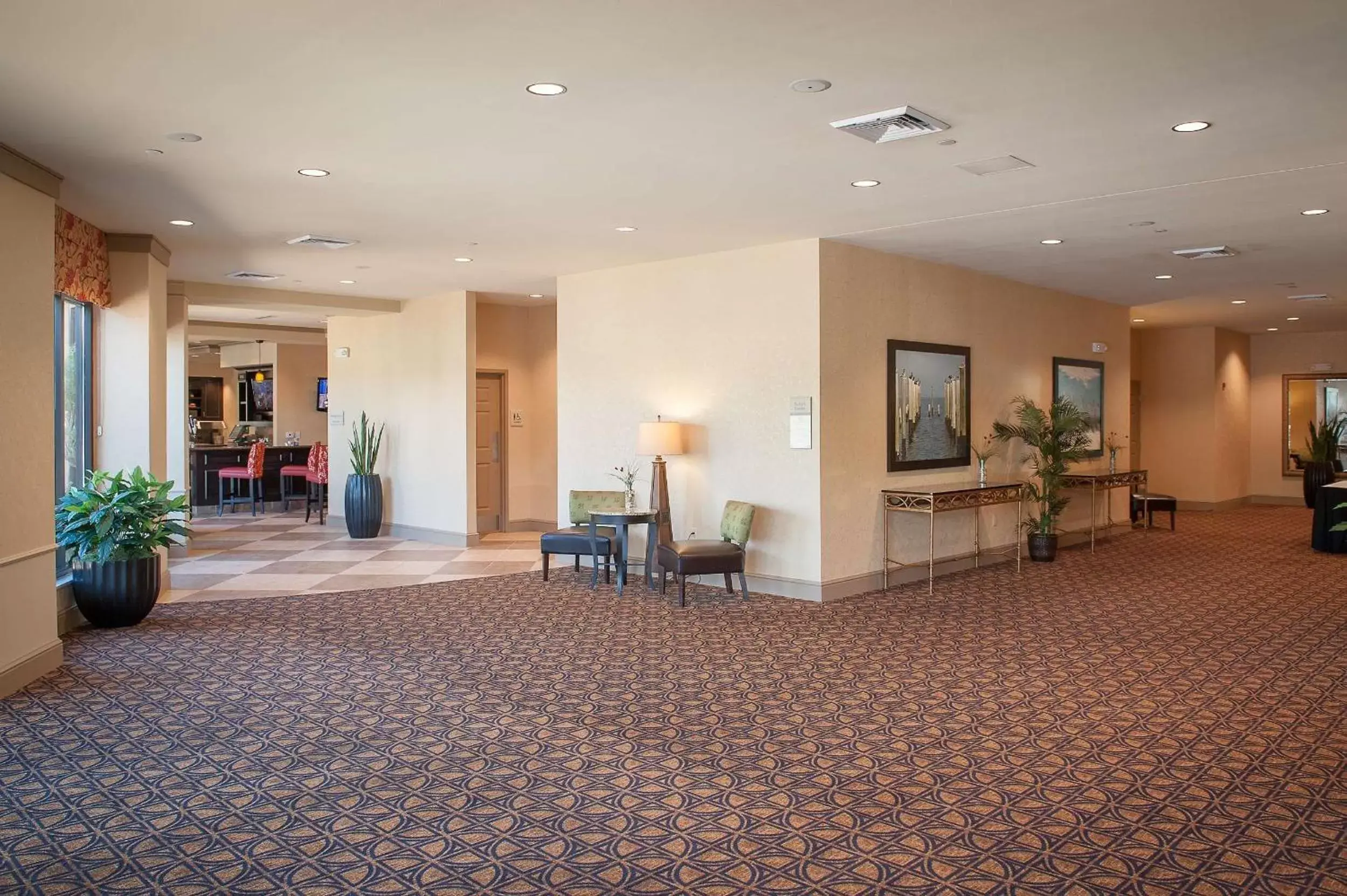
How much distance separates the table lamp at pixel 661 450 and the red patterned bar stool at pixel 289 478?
8.05 m

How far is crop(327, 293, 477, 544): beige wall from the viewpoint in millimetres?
11672

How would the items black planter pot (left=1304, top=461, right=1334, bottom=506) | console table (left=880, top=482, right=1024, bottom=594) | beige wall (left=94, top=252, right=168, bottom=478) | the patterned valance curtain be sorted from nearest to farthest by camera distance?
the patterned valance curtain, beige wall (left=94, top=252, right=168, bottom=478), console table (left=880, top=482, right=1024, bottom=594), black planter pot (left=1304, top=461, right=1334, bottom=506)

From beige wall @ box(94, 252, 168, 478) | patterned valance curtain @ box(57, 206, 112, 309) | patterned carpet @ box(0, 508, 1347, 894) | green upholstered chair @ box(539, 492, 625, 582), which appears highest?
patterned valance curtain @ box(57, 206, 112, 309)

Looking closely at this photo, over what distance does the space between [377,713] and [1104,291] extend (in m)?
9.75

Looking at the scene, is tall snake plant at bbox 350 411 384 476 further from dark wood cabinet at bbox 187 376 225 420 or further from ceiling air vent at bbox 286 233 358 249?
dark wood cabinet at bbox 187 376 225 420

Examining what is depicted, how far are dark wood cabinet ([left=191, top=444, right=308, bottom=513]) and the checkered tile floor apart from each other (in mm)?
2347

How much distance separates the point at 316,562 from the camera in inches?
414

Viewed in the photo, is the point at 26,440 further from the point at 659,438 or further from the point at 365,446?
the point at 365,446

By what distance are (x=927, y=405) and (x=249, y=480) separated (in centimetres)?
1129

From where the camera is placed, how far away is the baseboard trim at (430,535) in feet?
38.3

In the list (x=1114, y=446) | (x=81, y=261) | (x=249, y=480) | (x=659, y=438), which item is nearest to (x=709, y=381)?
(x=659, y=438)

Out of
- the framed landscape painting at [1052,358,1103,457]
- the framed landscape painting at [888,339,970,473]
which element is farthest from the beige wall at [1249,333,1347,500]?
the framed landscape painting at [888,339,970,473]

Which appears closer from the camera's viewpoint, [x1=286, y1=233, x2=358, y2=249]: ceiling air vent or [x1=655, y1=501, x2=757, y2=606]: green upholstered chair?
[x1=655, y1=501, x2=757, y2=606]: green upholstered chair

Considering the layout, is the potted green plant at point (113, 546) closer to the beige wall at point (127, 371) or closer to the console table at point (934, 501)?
the beige wall at point (127, 371)
